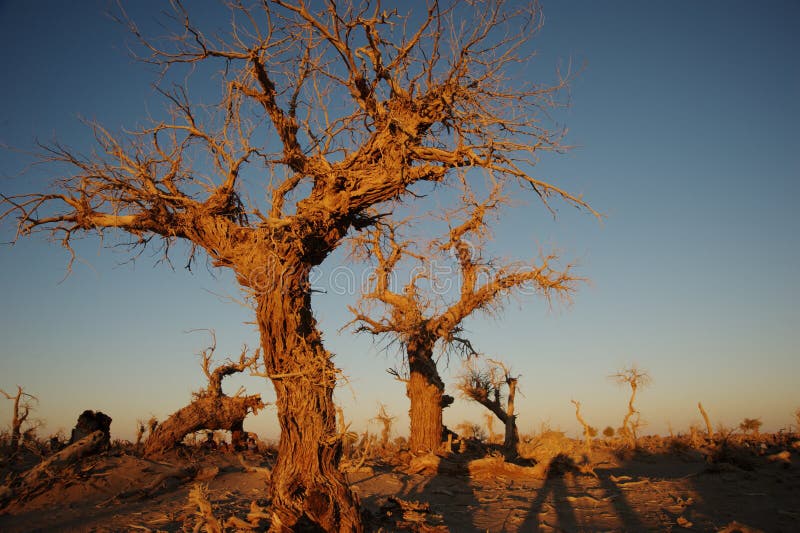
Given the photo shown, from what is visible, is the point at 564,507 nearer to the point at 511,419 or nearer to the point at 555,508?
the point at 555,508

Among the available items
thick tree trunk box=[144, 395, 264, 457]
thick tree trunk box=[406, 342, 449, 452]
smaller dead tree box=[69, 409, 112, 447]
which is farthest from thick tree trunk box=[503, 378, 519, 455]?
smaller dead tree box=[69, 409, 112, 447]

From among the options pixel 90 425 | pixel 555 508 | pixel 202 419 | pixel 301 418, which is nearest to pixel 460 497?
pixel 555 508

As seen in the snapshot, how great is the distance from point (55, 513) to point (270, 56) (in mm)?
6547

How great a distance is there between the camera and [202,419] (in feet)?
36.3

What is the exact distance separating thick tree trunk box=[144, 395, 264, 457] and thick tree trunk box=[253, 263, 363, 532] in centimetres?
640

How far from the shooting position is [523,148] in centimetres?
583

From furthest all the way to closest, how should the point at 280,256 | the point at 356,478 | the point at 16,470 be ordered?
1. the point at 356,478
2. the point at 16,470
3. the point at 280,256

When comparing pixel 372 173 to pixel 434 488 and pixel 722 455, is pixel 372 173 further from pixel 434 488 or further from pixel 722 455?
pixel 722 455

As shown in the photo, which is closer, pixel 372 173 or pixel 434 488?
pixel 372 173

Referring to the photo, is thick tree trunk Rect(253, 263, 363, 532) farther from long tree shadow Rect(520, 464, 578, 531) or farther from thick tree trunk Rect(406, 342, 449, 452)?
thick tree trunk Rect(406, 342, 449, 452)

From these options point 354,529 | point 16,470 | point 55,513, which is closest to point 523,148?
point 354,529

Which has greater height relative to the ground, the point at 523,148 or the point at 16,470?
the point at 523,148

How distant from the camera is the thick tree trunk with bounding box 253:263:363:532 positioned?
16.6ft

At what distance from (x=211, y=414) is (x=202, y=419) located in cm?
22
